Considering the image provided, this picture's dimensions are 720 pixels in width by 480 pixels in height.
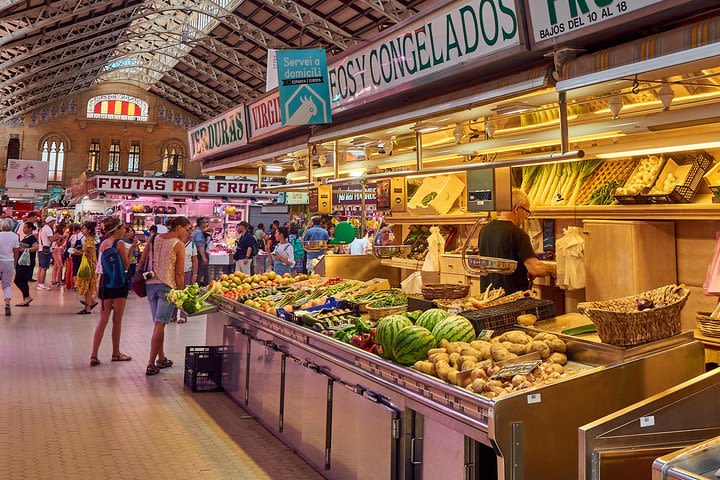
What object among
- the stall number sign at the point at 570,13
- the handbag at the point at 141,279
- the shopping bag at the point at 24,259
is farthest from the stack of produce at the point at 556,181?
the shopping bag at the point at 24,259

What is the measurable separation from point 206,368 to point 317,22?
15.9 meters

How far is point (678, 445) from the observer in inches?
92.0

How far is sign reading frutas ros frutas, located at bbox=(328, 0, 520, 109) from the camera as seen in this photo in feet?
9.59

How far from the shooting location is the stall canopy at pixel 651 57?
2158 mm

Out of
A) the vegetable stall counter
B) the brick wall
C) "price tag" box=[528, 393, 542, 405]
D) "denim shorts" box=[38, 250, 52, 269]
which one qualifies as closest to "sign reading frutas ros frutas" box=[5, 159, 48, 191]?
the brick wall

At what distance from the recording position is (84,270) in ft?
31.8

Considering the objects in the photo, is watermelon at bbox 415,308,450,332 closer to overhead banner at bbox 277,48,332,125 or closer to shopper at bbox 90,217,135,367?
overhead banner at bbox 277,48,332,125

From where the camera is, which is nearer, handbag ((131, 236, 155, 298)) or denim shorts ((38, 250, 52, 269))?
handbag ((131, 236, 155, 298))

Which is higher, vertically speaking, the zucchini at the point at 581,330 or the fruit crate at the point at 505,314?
the fruit crate at the point at 505,314

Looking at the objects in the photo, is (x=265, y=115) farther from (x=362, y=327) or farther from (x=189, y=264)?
(x=189, y=264)

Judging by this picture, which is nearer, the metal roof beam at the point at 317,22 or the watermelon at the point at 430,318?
the watermelon at the point at 430,318

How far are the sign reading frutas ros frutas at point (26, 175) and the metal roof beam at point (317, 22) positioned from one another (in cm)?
1614

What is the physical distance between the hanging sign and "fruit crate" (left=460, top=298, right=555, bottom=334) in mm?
2775

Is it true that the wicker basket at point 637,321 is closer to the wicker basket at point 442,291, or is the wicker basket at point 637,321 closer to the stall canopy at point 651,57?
the stall canopy at point 651,57
